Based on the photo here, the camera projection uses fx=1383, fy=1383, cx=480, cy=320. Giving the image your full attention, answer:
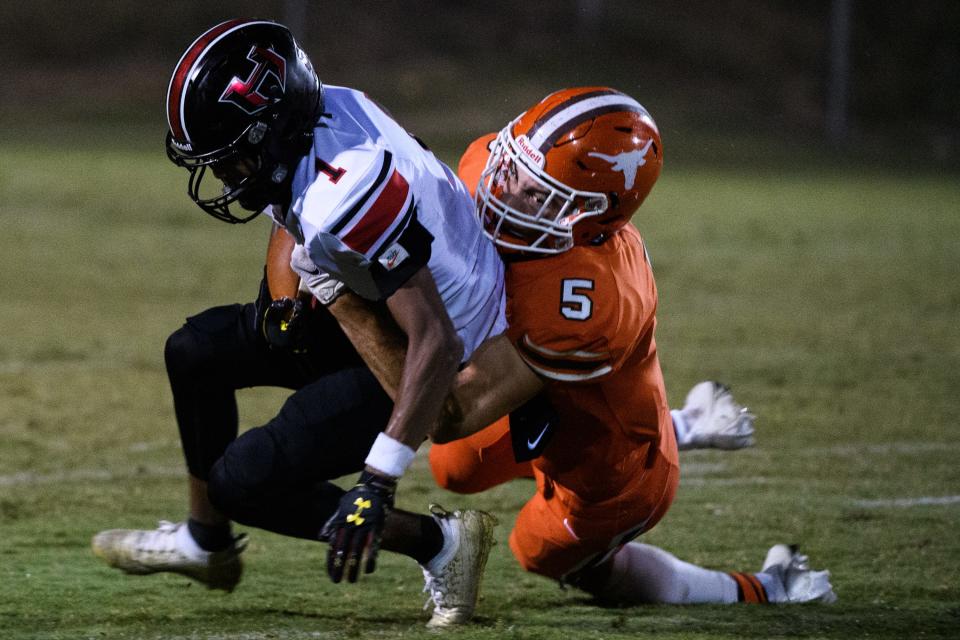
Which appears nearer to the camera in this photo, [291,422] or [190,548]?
[291,422]

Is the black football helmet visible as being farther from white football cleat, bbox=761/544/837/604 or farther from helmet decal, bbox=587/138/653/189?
white football cleat, bbox=761/544/837/604

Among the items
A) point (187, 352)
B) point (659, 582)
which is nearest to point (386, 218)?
point (187, 352)

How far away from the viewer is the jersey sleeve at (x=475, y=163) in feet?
11.4

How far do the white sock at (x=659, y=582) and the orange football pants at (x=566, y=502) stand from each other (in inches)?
4.3

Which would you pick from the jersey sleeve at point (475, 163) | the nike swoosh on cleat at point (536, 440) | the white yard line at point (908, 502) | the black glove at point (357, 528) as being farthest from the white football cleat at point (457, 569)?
the white yard line at point (908, 502)

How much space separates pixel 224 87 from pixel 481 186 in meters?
0.69

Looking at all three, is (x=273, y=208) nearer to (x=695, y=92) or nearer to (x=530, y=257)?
(x=530, y=257)

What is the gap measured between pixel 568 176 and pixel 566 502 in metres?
0.83

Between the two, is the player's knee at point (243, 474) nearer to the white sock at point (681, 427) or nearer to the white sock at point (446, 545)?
the white sock at point (446, 545)

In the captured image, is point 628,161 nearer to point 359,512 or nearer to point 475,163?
point 475,163

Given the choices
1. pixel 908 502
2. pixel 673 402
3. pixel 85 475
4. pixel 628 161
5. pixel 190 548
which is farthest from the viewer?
pixel 673 402

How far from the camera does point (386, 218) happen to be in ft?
9.27

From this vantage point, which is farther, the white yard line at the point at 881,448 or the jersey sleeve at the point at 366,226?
the white yard line at the point at 881,448

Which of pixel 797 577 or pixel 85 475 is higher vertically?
pixel 797 577
